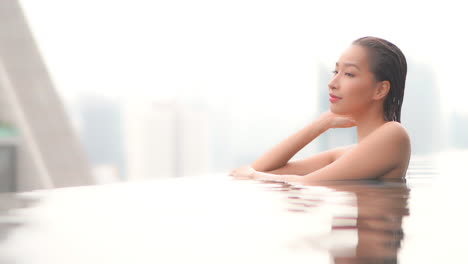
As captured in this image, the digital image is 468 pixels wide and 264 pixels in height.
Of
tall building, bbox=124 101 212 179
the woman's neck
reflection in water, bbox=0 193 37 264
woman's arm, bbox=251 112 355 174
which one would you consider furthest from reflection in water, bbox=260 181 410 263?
tall building, bbox=124 101 212 179

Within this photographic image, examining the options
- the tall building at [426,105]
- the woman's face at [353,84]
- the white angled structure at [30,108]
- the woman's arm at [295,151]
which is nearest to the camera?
the woman's face at [353,84]

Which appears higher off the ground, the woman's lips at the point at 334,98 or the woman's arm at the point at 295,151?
the woman's lips at the point at 334,98

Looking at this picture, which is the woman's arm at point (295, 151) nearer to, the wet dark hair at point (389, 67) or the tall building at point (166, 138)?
the wet dark hair at point (389, 67)

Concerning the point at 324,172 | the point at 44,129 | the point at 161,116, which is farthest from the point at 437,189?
A: the point at 161,116

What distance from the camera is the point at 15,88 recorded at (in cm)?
478

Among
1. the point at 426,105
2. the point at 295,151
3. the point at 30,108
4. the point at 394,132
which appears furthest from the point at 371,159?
the point at 426,105

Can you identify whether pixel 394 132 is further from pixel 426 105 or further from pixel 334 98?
pixel 426 105

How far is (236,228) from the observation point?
39cm

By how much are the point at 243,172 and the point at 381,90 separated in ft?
1.20

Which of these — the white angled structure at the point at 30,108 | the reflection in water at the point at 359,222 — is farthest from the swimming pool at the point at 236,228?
the white angled structure at the point at 30,108

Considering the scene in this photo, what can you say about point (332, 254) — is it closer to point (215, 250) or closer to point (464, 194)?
point (215, 250)

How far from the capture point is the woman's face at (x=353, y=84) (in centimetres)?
111

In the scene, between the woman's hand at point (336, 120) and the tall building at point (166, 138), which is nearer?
the woman's hand at point (336, 120)

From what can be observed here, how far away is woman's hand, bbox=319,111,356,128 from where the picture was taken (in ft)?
3.91
